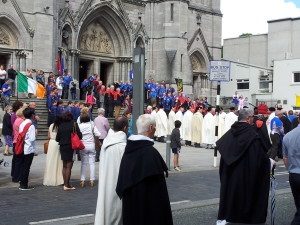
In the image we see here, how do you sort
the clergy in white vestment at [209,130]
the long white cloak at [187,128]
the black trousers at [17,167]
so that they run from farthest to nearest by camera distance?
the long white cloak at [187,128]
the clergy in white vestment at [209,130]
the black trousers at [17,167]

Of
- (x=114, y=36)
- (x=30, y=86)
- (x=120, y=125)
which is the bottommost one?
(x=120, y=125)

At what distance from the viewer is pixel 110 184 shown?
20.1ft

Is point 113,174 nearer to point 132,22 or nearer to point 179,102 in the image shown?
point 179,102

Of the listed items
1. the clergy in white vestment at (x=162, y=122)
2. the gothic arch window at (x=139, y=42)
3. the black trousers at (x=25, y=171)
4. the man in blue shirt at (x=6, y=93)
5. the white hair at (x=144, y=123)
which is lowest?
the black trousers at (x=25, y=171)

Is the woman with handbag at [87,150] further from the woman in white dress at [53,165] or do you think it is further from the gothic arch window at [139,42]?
the gothic arch window at [139,42]

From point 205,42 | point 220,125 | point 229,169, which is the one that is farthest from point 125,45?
point 229,169

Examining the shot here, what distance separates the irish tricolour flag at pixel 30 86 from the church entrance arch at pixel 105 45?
8197mm

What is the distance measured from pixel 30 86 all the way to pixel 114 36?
11658 mm

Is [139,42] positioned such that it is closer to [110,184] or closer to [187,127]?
[187,127]

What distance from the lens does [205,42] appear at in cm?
3950

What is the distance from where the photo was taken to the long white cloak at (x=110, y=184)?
6.02 metres

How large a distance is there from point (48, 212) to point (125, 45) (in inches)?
1076

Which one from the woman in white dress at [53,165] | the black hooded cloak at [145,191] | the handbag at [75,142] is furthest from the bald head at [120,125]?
the woman in white dress at [53,165]

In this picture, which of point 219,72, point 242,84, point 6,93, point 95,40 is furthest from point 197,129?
point 242,84
